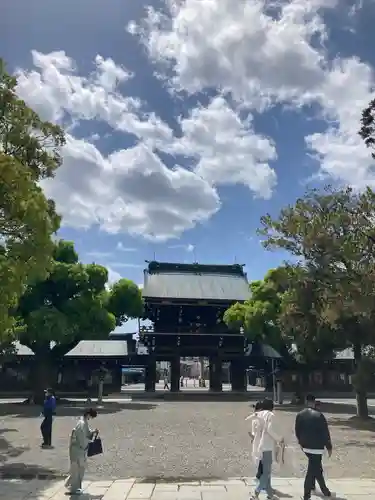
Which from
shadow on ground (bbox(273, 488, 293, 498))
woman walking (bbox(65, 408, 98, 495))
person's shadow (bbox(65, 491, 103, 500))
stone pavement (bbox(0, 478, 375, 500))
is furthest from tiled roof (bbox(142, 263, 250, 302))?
shadow on ground (bbox(273, 488, 293, 498))

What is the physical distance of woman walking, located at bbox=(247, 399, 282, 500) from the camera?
8.26 meters

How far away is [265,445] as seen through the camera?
8.43 meters

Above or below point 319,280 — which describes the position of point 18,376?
below

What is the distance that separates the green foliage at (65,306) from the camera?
27.5 metres

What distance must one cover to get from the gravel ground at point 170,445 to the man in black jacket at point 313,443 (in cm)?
88

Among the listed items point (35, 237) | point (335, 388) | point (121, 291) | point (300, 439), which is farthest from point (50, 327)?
point (335, 388)

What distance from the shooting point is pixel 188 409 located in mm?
28203

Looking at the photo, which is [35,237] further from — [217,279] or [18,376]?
[217,279]

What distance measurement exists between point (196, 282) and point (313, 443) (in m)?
37.0

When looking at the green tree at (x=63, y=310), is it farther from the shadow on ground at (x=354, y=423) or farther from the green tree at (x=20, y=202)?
the green tree at (x=20, y=202)

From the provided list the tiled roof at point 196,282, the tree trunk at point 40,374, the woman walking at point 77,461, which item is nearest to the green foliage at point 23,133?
the woman walking at point 77,461

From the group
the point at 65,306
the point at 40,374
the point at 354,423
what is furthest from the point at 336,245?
the point at 40,374

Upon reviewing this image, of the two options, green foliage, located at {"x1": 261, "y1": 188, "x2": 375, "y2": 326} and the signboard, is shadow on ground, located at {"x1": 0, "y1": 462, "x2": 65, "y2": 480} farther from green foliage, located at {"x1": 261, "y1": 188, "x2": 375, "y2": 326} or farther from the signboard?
the signboard

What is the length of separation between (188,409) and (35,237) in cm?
2033
